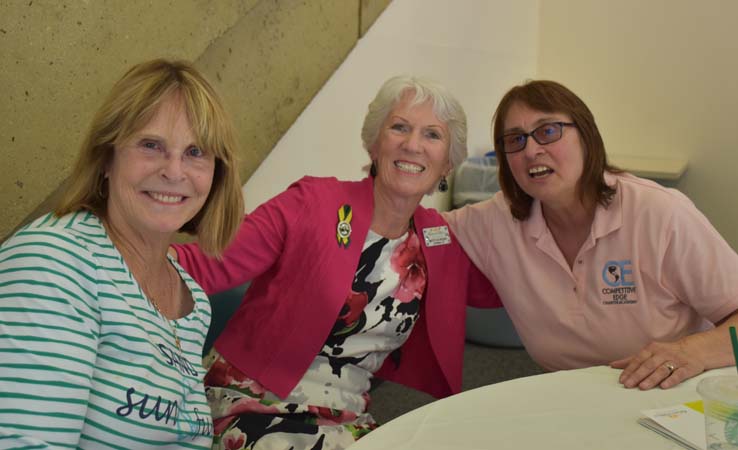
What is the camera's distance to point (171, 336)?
1405mm

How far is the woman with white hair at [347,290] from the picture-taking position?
1.82 metres

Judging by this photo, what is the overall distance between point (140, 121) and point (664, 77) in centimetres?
408

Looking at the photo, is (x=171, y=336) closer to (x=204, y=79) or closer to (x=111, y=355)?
(x=111, y=355)

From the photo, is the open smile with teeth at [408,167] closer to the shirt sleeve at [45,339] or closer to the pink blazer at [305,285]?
the pink blazer at [305,285]

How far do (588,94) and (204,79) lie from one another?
4160mm

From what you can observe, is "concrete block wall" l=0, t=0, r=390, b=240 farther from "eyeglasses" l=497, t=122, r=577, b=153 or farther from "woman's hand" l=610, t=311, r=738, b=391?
"woman's hand" l=610, t=311, r=738, b=391

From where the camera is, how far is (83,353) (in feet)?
3.83

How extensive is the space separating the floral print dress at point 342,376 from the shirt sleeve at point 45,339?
0.61 metres

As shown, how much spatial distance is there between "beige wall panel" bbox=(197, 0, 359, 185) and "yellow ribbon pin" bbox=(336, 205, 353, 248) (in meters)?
1.04

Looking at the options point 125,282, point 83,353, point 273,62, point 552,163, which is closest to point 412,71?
point 273,62

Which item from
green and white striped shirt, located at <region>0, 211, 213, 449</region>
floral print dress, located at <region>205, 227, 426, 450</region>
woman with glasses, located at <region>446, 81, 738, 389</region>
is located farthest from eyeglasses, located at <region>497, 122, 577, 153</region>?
green and white striped shirt, located at <region>0, 211, 213, 449</region>

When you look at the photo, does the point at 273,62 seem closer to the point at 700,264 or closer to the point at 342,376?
the point at 342,376

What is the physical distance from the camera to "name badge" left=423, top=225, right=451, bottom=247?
2.09 m

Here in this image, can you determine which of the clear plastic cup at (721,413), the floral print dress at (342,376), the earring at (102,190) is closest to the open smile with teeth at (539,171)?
the floral print dress at (342,376)
